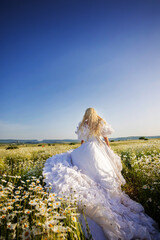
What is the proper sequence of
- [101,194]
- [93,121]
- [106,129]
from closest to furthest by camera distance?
[101,194] → [106,129] → [93,121]

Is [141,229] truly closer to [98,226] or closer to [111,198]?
[98,226]

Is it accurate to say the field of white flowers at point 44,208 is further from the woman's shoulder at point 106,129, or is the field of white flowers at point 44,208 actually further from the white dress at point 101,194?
the woman's shoulder at point 106,129

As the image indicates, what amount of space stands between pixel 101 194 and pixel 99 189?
234mm

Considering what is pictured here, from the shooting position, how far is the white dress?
272 centimetres

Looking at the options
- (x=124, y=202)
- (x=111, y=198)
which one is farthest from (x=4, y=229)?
(x=124, y=202)

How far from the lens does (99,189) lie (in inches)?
154

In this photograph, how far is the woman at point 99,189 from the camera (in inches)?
108

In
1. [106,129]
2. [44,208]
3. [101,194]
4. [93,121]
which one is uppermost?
[93,121]

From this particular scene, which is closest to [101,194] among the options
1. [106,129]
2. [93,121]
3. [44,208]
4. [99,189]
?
[99,189]

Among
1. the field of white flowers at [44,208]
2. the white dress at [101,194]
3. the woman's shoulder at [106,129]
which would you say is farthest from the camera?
the woman's shoulder at [106,129]

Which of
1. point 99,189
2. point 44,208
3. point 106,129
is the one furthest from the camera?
point 106,129

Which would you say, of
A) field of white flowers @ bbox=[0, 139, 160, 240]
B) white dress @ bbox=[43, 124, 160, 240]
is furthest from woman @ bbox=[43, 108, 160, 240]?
field of white flowers @ bbox=[0, 139, 160, 240]

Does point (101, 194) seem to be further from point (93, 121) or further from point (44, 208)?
point (93, 121)

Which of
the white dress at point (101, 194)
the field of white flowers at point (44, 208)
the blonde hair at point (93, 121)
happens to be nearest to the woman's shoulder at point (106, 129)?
the white dress at point (101, 194)
